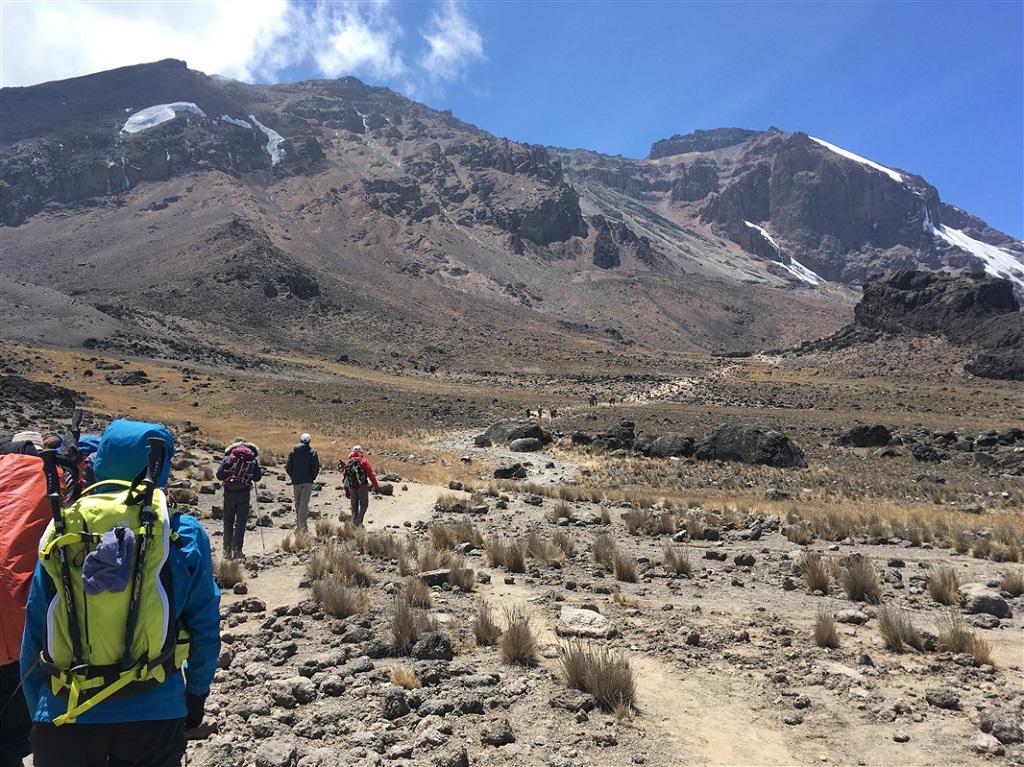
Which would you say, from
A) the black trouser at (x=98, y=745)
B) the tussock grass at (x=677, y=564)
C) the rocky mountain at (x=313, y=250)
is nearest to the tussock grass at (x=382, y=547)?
the tussock grass at (x=677, y=564)

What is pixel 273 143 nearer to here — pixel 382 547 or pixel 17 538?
pixel 382 547

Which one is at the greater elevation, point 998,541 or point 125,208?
point 125,208

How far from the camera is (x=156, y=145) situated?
486 ft

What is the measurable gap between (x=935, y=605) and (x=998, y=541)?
5.12 metres

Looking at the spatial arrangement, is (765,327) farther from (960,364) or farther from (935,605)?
(935,605)

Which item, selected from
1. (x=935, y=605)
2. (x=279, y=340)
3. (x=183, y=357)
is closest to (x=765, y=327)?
(x=279, y=340)

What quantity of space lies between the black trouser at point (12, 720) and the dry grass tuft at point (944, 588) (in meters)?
9.52

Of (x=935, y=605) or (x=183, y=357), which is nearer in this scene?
(x=935, y=605)

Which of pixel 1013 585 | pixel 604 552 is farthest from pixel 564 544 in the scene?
pixel 1013 585

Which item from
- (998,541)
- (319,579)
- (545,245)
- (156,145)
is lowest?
(998,541)

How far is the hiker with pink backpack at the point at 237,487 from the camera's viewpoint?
32.4 ft

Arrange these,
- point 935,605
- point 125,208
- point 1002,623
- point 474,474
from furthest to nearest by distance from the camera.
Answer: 1. point 125,208
2. point 474,474
3. point 935,605
4. point 1002,623

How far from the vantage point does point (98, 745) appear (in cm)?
260

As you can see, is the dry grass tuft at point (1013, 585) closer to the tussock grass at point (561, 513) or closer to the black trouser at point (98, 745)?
the tussock grass at point (561, 513)
